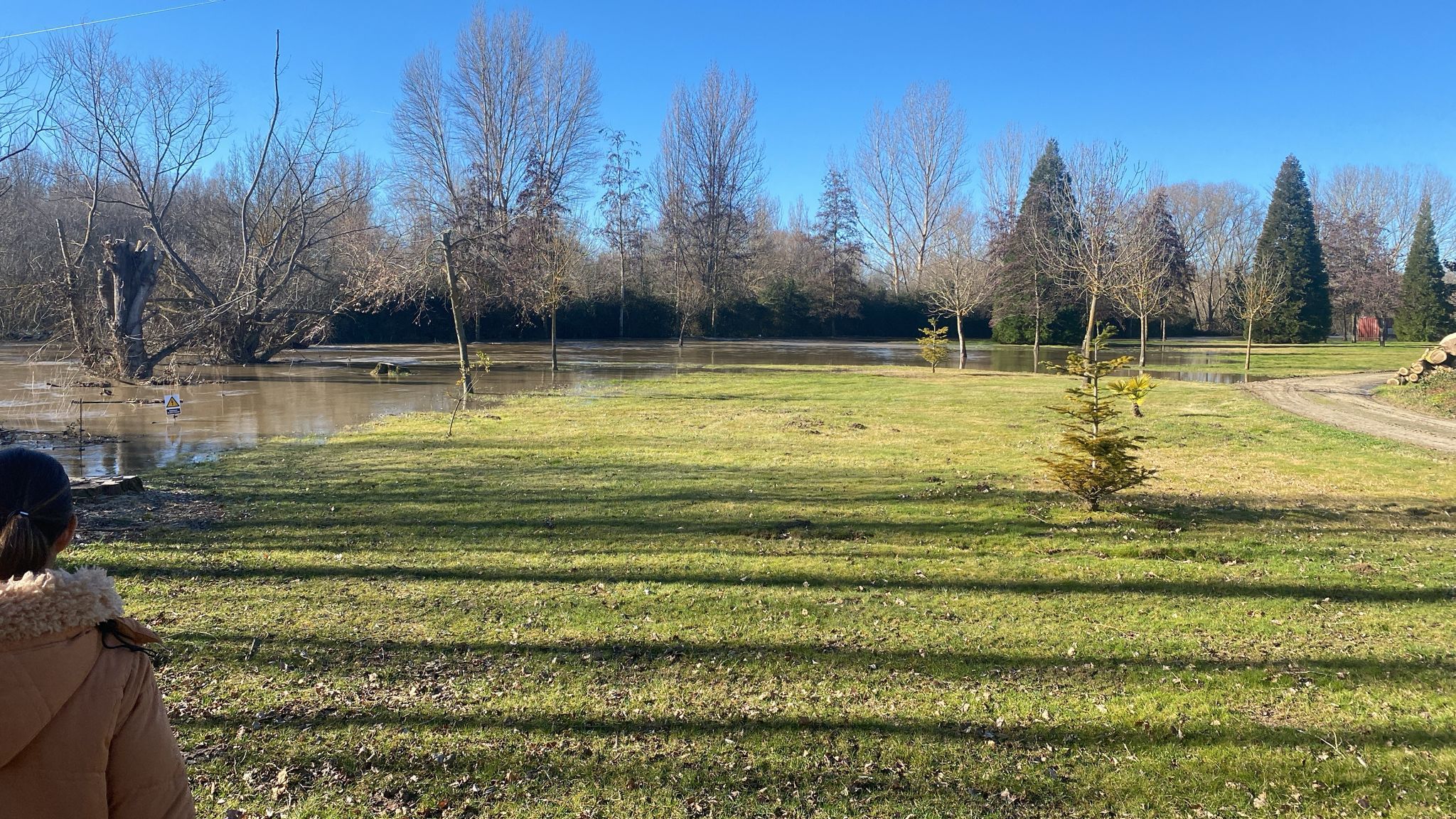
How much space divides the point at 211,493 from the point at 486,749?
20.0 feet

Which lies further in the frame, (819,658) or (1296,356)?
(1296,356)

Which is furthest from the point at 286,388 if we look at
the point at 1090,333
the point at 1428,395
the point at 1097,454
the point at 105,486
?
the point at 1428,395

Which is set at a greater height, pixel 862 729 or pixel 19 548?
pixel 19 548

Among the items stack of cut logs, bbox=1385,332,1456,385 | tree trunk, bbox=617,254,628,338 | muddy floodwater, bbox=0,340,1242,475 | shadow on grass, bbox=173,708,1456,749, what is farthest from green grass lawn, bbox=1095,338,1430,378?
tree trunk, bbox=617,254,628,338

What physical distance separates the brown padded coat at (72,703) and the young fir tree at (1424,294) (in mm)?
60870

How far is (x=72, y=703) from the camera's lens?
1.55 metres

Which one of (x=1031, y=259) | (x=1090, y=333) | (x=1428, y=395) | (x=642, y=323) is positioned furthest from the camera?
(x=642, y=323)

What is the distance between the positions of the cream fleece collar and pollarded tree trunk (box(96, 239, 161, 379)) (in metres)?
22.2

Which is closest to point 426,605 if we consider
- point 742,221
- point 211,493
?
point 211,493

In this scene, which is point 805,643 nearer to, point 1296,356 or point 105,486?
point 105,486

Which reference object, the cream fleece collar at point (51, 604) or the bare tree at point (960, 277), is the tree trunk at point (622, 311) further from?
the cream fleece collar at point (51, 604)

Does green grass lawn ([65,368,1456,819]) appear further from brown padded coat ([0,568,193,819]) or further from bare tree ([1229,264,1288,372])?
bare tree ([1229,264,1288,372])

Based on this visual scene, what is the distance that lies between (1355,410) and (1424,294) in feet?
140

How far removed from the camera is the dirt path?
38.1 ft
